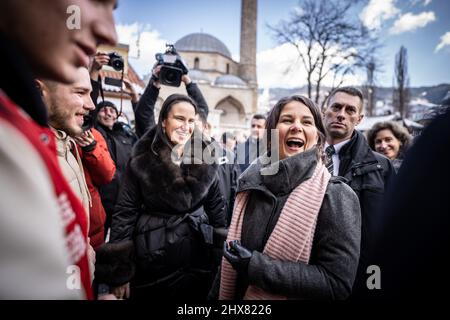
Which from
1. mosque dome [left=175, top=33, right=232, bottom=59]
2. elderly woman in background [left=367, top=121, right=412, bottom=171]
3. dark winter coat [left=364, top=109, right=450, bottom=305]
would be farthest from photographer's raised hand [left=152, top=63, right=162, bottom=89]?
mosque dome [left=175, top=33, right=232, bottom=59]

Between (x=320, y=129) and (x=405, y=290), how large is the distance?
1.13 metres

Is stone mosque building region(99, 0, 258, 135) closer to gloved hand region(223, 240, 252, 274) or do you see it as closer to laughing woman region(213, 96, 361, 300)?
laughing woman region(213, 96, 361, 300)

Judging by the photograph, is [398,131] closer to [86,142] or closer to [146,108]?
[146,108]

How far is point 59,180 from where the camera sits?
0.62 metres

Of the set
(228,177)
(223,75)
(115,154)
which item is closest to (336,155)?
(228,177)

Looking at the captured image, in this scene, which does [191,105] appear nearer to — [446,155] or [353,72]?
[446,155]

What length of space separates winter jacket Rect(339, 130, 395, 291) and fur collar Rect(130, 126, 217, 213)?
3.73 ft

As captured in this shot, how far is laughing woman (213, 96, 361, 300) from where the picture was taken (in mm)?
1203

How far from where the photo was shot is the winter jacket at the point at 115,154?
9.38 ft

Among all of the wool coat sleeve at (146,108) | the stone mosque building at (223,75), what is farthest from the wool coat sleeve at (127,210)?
the stone mosque building at (223,75)

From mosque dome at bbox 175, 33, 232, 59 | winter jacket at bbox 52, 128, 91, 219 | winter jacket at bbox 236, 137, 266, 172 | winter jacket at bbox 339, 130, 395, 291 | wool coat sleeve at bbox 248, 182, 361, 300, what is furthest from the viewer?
mosque dome at bbox 175, 33, 232, 59

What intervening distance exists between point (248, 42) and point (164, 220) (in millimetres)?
34083

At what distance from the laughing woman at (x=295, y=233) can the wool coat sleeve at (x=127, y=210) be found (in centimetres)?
77

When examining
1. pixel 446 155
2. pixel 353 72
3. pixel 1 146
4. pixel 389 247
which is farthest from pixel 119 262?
pixel 353 72
